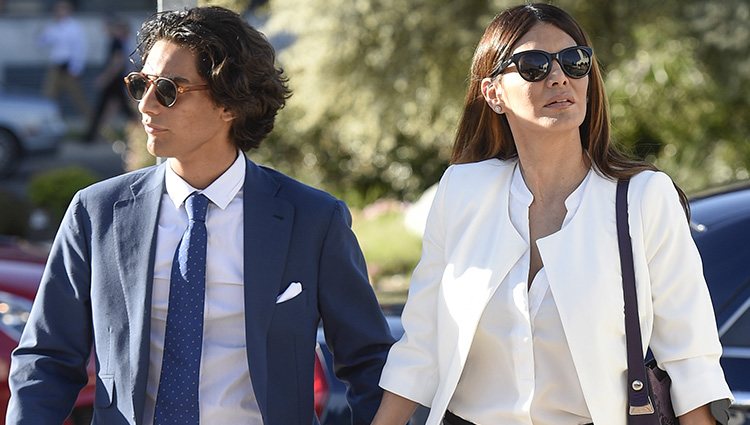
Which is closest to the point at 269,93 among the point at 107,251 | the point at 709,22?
the point at 107,251

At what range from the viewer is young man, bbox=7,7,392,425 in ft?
9.06

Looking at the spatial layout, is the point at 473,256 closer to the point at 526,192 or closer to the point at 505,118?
the point at 526,192

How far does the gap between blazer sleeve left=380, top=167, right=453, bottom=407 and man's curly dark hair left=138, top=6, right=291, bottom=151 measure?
52 centimetres

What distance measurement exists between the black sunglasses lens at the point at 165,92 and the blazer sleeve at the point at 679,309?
1067 mm

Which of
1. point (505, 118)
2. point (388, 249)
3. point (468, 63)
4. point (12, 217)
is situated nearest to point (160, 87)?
point (505, 118)

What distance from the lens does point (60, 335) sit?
285cm

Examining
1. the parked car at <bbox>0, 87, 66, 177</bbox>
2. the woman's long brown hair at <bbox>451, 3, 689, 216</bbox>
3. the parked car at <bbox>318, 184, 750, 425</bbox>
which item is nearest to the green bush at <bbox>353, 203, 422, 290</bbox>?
the parked car at <bbox>0, 87, 66, 177</bbox>

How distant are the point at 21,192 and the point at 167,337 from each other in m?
16.2

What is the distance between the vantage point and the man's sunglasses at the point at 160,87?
2.87 meters

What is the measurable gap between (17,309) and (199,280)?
8.18 ft

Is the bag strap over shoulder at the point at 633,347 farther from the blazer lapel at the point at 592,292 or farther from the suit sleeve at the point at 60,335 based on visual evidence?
the suit sleeve at the point at 60,335

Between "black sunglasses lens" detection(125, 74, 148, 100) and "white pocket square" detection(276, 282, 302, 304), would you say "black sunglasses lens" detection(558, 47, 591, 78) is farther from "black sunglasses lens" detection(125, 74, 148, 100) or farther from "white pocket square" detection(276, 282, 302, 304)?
"black sunglasses lens" detection(125, 74, 148, 100)

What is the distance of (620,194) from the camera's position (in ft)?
8.64

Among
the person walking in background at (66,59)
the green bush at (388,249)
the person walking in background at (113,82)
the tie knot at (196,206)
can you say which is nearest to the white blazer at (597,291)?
the tie knot at (196,206)
